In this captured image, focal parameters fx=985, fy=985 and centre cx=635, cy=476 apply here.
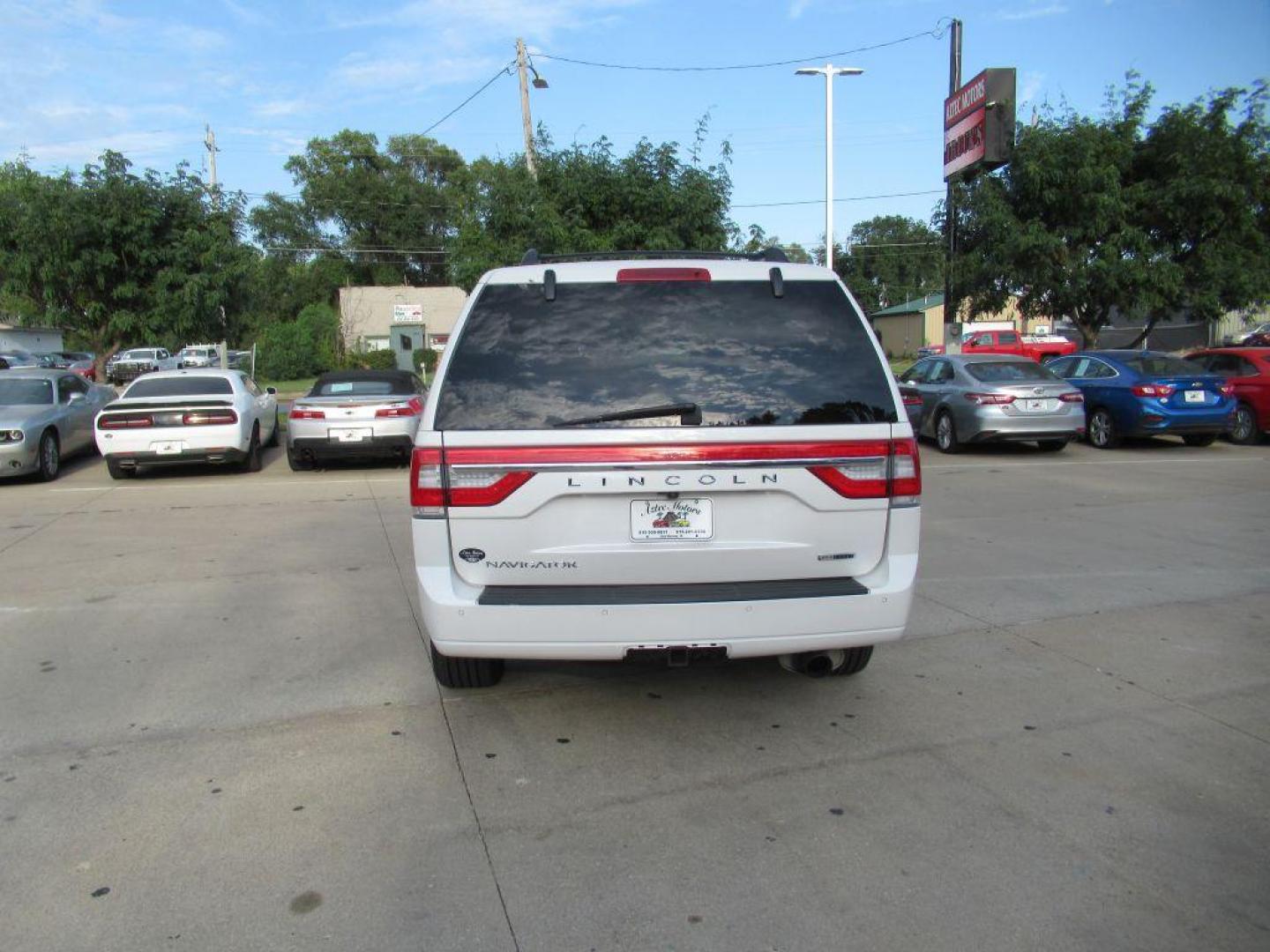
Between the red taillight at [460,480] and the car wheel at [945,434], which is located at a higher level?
the red taillight at [460,480]

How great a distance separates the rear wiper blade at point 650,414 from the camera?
3.77 m

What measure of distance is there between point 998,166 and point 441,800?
68.4 ft

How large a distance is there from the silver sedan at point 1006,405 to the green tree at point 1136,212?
6.64 m

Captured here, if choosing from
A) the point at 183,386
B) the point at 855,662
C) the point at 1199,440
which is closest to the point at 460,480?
the point at 855,662

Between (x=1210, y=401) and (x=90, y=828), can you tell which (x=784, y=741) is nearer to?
(x=90, y=828)

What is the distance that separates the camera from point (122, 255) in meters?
18.5

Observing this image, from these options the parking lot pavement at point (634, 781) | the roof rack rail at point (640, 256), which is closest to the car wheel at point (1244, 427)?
the parking lot pavement at point (634, 781)

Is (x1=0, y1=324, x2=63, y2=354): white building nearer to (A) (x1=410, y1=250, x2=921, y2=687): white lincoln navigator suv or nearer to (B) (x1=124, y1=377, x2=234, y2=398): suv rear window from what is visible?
(B) (x1=124, y1=377, x2=234, y2=398): suv rear window

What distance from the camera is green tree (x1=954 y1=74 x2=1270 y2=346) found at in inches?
775

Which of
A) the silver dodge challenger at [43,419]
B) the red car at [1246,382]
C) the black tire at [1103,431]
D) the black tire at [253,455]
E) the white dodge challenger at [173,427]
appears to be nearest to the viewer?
the silver dodge challenger at [43,419]

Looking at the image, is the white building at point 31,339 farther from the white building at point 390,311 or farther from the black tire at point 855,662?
the black tire at point 855,662

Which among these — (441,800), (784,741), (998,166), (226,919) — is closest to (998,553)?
(784,741)

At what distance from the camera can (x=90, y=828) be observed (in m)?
3.54

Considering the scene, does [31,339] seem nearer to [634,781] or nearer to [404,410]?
[404,410]
